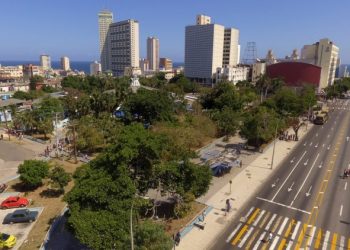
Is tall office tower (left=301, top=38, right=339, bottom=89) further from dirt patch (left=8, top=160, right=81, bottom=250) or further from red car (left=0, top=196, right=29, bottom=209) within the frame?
red car (left=0, top=196, right=29, bottom=209)

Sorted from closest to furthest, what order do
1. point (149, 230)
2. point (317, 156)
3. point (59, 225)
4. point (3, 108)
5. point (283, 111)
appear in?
point (149, 230) < point (59, 225) < point (317, 156) < point (283, 111) < point (3, 108)

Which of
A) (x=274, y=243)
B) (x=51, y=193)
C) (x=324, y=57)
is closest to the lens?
(x=274, y=243)

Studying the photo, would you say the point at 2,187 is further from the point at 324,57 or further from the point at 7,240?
the point at 324,57

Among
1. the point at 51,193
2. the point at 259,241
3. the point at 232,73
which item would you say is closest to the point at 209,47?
the point at 232,73

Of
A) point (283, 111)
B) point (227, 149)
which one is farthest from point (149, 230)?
point (283, 111)

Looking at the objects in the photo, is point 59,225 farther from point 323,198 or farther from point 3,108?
point 3,108

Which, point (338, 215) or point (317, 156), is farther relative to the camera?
point (317, 156)

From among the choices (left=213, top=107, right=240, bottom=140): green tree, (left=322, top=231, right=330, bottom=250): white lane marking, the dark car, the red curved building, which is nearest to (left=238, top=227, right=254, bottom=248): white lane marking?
(left=322, top=231, right=330, bottom=250): white lane marking
